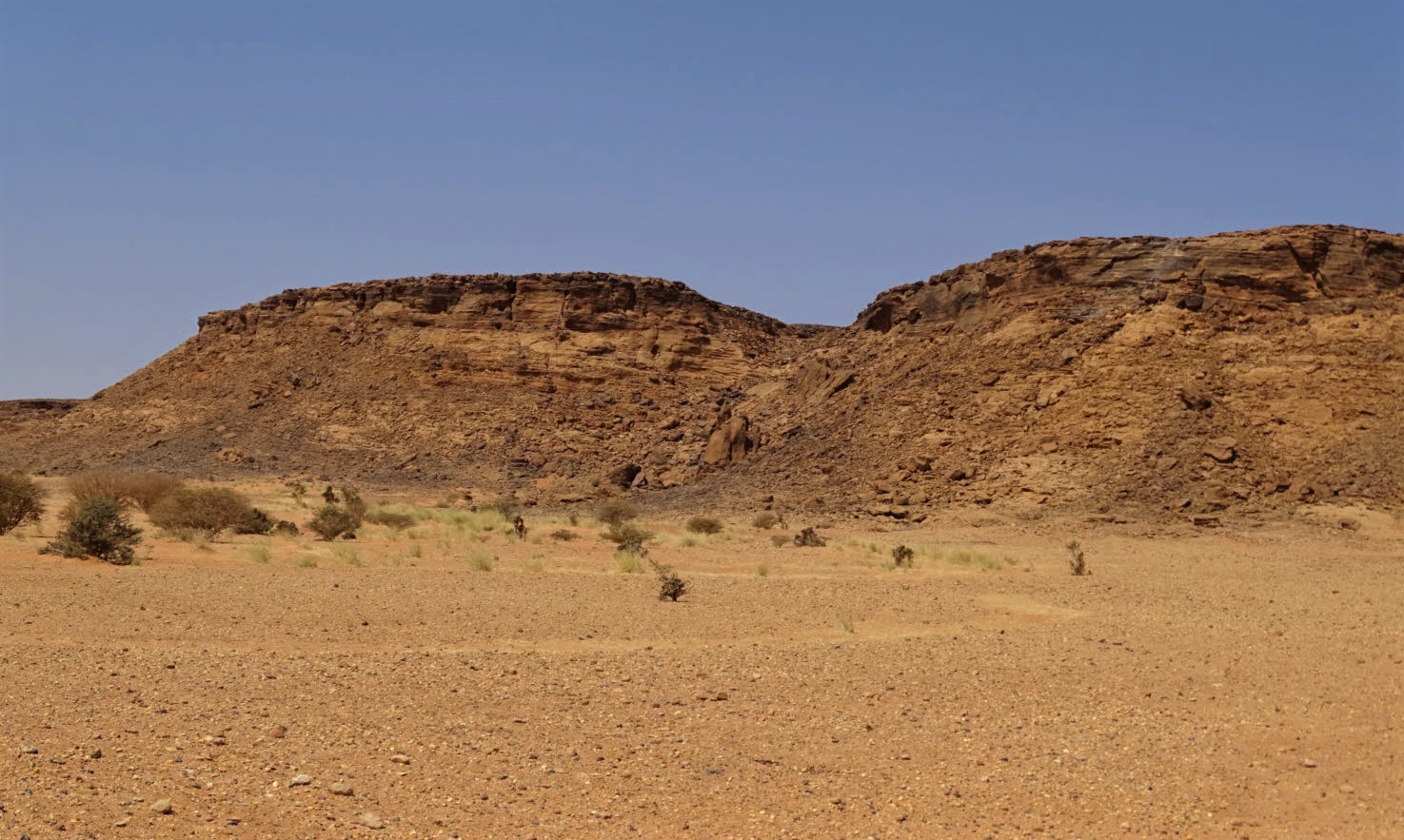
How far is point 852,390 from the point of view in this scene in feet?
142

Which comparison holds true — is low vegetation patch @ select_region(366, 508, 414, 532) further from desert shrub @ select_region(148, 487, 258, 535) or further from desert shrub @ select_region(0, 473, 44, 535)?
desert shrub @ select_region(0, 473, 44, 535)

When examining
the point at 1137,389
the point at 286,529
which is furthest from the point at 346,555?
the point at 1137,389

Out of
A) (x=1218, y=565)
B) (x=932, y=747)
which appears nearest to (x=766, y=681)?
(x=932, y=747)

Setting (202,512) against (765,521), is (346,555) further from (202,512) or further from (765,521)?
(765,521)

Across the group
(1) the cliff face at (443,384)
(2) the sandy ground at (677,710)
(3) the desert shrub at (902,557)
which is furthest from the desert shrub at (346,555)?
(1) the cliff face at (443,384)

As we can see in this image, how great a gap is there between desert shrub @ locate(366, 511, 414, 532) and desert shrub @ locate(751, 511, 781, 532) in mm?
8464

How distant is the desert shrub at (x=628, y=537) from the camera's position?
23837 mm

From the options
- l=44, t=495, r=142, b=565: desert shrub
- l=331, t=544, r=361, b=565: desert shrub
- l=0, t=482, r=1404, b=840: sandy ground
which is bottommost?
l=0, t=482, r=1404, b=840: sandy ground

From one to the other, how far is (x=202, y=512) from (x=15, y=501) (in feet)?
10.5

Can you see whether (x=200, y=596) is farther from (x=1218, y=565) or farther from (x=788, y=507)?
(x=788, y=507)

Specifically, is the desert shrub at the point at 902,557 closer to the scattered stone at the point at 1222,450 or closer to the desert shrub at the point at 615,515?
the desert shrub at the point at 615,515

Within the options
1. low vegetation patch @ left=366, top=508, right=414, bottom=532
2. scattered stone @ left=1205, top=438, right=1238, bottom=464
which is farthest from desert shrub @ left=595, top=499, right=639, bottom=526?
scattered stone @ left=1205, top=438, right=1238, bottom=464

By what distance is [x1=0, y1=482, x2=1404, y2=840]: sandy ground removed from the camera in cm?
688

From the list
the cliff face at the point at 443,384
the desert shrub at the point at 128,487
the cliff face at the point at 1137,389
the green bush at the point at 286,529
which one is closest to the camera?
the green bush at the point at 286,529
